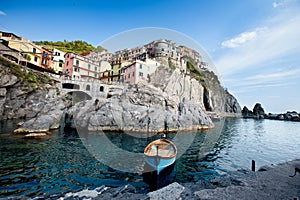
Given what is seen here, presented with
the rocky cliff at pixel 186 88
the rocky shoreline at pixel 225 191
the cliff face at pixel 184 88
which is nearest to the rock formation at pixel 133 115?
the cliff face at pixel 184 88

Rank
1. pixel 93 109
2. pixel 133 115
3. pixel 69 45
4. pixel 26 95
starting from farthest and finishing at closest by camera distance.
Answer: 1. pixel 69 45
2. pixel 26 95
3. pixel 93 109
4. pixel 133 115

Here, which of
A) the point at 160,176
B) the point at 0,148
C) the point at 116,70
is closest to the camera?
the point at 160,176

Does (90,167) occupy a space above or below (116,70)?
below

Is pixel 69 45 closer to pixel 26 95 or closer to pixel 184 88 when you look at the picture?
pixel 26 95

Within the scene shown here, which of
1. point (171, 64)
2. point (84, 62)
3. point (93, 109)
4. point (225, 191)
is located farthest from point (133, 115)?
point (171, 64)

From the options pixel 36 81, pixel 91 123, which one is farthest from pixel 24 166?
pixel 36 81

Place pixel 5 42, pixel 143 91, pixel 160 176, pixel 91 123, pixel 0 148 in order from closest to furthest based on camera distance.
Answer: pixel 160 176 < pixel 0 148 < pixel 91 123 < pixel 143 91 < pixel 5 42

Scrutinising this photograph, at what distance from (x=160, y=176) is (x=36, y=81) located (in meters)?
37.7

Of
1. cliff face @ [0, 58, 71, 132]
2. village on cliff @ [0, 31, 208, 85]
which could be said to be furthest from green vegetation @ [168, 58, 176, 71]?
cliff face @ [0, 58, 71, 132]

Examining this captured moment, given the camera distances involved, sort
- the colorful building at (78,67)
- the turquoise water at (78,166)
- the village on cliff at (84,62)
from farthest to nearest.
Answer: the colorful building at (78,67), the village on cliff at (84,62), the turquoise water at (78,166)

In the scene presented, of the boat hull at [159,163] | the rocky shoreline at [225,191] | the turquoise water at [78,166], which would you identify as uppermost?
the boat hull at [159,163]

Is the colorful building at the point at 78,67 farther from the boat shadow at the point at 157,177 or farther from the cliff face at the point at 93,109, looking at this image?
the boat shadow at the point at 157,177

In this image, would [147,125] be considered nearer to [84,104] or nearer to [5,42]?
[84,104]

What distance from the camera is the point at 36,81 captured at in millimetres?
32219
